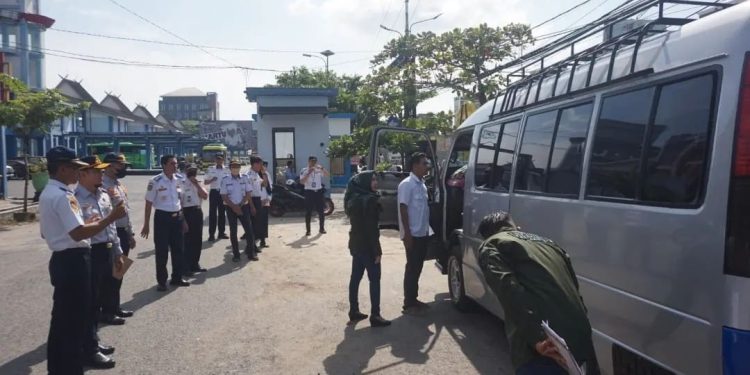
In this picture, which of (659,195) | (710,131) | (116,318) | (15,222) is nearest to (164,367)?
(116,318)

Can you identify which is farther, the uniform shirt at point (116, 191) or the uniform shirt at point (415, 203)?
the uniform shirt at point (415, 203)

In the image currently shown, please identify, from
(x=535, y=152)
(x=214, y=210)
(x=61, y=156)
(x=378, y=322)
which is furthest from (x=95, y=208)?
(x=214, y=210)

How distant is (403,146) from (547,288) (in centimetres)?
1483

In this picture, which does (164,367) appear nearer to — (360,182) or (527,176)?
(360,182)

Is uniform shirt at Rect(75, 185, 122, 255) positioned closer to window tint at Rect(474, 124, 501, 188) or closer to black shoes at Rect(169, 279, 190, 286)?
black shoes at Rect(169, 279, 190, 286)

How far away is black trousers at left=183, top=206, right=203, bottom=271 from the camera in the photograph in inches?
323

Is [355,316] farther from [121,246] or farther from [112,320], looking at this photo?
[121,246]

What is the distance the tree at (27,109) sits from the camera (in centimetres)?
1468

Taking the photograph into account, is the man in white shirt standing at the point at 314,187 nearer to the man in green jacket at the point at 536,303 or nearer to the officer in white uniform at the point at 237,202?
the officer in white uniform at the point at 237,202

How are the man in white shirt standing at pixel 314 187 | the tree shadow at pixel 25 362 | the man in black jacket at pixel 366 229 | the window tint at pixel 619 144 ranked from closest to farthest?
the window tint at pixel 619 144, the tree shadow at pixel 25 362, the man in black jacket at pixel 366 229, the man in white shirt standing at pixel 314 187

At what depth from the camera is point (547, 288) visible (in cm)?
246

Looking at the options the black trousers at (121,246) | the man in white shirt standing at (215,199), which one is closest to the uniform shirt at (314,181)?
the man in white shirt standing at (215,199)

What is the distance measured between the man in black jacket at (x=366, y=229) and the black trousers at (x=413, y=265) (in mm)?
523

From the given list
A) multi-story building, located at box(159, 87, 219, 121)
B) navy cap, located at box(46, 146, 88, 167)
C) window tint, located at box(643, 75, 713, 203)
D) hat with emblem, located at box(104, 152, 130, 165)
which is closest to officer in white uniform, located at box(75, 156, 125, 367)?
navy cap, located at box(46, 146, 88, 167)
